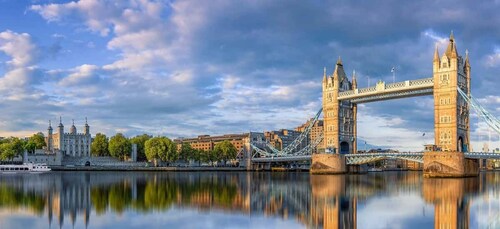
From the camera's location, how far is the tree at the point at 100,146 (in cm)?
11750

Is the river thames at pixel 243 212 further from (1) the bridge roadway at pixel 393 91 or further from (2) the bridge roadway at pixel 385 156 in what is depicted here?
(1) the bridge roadway at pixel 393 91

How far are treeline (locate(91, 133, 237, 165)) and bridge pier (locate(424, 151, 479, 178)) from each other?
2271 inches

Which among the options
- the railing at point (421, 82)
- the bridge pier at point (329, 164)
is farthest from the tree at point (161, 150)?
the railing at point (421, 82)

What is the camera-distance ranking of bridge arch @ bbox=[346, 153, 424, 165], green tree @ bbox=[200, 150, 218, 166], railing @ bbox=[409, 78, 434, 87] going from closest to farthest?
1. railing @ bbox=[409, 78, 434, 87]
2. bridge arch @ bbox=[346, 153, 424, 165]
3. green tree @ bbox=[200, 150, 218, 166]

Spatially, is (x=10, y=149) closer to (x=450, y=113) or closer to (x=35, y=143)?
(x=35, y=143)

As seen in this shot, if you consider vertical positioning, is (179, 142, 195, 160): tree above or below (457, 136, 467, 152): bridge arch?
below

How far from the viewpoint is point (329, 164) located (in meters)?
80.7

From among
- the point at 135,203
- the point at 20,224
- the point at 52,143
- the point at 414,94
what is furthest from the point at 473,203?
the point at 52,143

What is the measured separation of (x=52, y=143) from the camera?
Answer: 123m

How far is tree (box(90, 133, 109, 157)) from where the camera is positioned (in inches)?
4626

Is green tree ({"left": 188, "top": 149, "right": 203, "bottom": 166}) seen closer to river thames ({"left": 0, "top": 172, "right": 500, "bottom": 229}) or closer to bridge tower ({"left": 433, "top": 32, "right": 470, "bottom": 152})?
bridge tower ({"left": 433, "top": 32, "right": 470, "bottom": 152})

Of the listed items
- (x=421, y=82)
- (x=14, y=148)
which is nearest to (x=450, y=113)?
A: (x=421, y=82)

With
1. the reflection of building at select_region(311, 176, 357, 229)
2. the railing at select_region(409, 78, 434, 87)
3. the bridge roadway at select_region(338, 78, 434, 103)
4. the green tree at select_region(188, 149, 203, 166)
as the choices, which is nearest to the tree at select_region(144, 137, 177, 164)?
the green tree at select_region(188, 149, 203, 166)

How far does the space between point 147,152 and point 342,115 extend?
42.6 m
